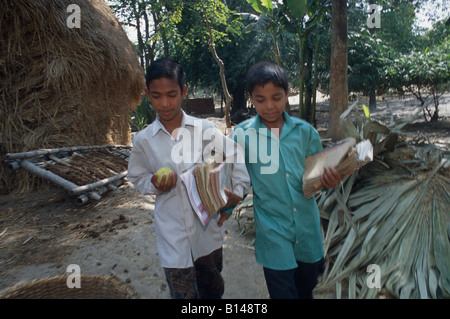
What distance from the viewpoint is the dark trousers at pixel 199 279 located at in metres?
1.55

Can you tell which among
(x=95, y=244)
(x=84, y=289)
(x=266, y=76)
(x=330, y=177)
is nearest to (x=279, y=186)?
(x=330, y=177)

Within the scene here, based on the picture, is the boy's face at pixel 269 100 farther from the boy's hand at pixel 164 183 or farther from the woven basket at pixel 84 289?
the woven basket at pixel 84 289

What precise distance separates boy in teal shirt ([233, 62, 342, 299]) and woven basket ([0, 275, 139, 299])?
1.00 metres

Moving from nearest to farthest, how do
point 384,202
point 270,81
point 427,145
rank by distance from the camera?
point 270,81, point 384,202, point 427,145

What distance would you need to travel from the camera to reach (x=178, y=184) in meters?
1.59

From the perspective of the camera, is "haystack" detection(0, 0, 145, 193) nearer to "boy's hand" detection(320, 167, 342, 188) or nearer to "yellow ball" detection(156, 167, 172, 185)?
"yellow ball" detection(156, 167, 172, 185)

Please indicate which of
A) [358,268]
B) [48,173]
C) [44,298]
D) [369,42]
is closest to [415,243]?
[358,268]

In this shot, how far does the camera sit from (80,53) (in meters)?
5.21

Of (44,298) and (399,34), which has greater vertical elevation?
(399,34)

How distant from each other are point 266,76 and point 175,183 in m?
0.68

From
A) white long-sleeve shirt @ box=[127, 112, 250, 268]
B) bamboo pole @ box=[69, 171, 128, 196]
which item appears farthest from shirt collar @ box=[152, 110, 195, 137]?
bamboo pole @ box=[69, 171, 128, 196]

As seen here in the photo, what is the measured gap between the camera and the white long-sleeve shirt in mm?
1559

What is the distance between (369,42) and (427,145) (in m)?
7.96
